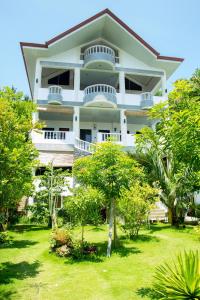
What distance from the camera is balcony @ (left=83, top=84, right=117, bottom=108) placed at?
2344 centimetres

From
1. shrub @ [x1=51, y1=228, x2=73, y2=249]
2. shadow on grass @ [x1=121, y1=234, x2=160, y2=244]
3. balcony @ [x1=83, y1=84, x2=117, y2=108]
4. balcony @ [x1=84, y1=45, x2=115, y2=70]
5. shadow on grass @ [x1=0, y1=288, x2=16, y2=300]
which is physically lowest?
shadow on grass @ [x1=0, y1=288, x2=16, y2=300]

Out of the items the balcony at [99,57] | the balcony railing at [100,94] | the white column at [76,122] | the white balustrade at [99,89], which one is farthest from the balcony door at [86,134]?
the balcony at [99,57]

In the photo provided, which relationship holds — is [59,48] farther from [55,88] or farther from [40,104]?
[40,104]

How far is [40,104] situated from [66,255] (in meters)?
16.1

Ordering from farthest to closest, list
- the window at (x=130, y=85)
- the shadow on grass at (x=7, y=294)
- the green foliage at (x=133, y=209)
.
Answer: the window at (x=130, y=85) < the green foliage at (x=133, y=209) < the shadow on grass at (x=7, y=294)

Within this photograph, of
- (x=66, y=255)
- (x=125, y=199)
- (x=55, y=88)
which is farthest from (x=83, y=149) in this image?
(x=66, y=255)

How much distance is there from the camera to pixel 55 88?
23812 millimetres

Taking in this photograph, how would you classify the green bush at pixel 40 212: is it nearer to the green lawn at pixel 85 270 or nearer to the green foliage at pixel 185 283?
the green lawn at pixel 85 270

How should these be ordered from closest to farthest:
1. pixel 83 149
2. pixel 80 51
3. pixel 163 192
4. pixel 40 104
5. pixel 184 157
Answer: pixel 184 157 < pixel 163 192 < pixel 83 149 < pixel 40 104 < pixel 80 51

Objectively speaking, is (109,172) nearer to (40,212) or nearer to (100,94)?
(40,212)

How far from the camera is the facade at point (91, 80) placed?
917 inches

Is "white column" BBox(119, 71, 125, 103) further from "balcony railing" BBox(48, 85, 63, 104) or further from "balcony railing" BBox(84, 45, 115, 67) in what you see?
"balcony railing" BBox(48, 85, 63, 104)

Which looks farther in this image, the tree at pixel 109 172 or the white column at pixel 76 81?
the white column at pixel 76 81

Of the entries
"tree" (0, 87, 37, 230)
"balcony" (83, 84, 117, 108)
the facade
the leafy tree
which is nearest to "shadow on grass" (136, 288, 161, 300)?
the leafy tree
